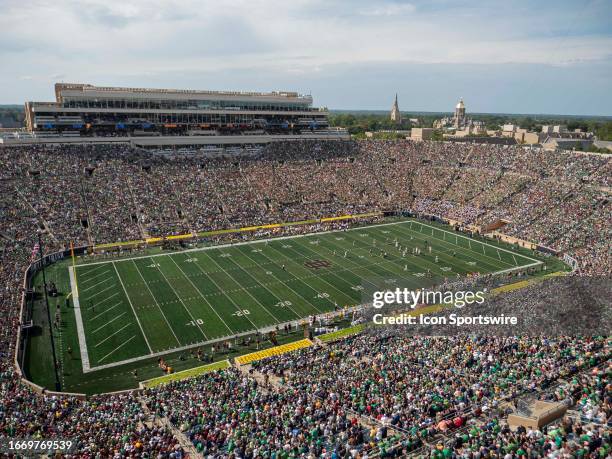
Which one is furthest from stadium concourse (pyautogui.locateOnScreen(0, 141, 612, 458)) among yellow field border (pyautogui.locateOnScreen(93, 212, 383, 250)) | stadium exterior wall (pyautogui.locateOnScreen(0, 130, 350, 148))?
stadium exterior wall (pyautogui.locateOnScreen(0, 130, 350, 148))

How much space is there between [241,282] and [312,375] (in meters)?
14.2

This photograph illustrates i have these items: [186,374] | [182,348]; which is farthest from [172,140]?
[186,374]

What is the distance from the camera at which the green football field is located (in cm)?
2439

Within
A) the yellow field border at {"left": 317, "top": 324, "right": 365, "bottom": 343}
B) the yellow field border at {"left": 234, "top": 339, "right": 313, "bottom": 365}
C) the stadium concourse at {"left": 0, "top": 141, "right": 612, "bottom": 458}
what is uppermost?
the stadium concourse at {"left": 0, "top": 141, "right": 612, "bottom": 458}

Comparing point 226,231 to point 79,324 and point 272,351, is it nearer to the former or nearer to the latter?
point 79,324

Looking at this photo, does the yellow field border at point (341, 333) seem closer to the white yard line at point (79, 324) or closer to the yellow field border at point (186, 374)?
the yellow field border at point (186, 374)

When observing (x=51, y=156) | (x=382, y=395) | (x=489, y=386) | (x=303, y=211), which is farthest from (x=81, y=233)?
(x=489, y=386)

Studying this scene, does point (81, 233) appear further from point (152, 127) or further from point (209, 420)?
point (209, 420)

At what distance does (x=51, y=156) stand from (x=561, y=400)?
4736 centimetres

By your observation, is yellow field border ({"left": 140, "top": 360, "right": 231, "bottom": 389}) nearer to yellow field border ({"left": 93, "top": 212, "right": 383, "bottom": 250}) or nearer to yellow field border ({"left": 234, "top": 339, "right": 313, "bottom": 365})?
yellow field border ({"left": 234, "top": 339, "right": 313, "bottom": 365})

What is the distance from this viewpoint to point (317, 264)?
3491 cm

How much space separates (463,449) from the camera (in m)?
11.3

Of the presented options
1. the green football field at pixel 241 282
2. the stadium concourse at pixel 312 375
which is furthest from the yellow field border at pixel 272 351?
the green football field at pixel 241 282

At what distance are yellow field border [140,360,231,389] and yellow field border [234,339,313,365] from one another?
2.41ft
